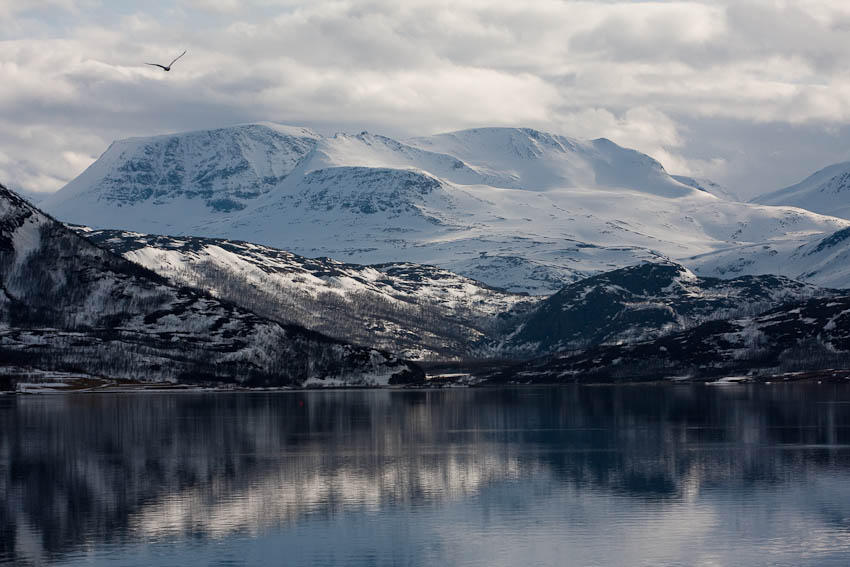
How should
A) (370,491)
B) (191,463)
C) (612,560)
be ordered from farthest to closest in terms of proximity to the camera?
1. (191,463)
2. (370,491)
3. (612,560)

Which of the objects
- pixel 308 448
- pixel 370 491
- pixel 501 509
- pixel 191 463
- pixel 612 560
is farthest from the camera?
pixel 308 448

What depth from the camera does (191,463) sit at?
164750 millimetres

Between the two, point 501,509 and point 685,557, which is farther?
point 501,509

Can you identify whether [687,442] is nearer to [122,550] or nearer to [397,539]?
[397,539]

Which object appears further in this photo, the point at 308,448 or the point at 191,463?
the point at 308,448

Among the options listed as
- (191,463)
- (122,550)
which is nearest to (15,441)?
(191,463)

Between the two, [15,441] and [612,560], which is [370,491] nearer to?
[612,560]

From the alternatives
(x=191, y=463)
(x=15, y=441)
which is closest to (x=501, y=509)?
(x=191, y=463)

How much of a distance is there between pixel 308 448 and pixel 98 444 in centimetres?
3276

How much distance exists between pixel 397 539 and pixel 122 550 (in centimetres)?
2306

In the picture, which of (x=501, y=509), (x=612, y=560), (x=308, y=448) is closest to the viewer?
(x=612, y=560)

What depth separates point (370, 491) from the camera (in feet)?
451

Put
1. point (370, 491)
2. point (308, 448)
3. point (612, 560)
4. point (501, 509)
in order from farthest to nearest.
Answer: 1. point (308, 448)
2. point (370, 491)
3. point (501, 509)
4. point (612, 560)

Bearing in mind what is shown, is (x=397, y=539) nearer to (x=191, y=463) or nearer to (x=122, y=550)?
(x=122, y=550)
